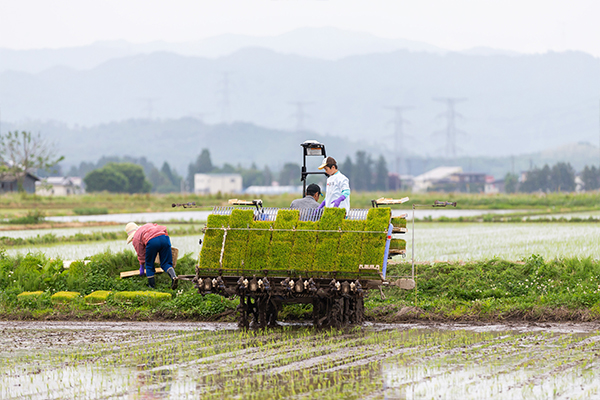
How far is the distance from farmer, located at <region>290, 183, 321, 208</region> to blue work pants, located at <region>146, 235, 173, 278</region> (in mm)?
2652

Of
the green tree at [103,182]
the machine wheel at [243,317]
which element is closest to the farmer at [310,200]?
the machine wheel at [243,317]

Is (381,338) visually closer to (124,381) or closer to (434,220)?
(124,381)

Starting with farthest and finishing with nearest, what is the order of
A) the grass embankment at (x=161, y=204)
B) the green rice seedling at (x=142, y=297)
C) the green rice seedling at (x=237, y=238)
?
the grass embankment at (x=161, y=204) < the green rice seedling at (x=142, y=297) < the green rice seedling at (x=237, y=238)

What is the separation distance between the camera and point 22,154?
8588cm

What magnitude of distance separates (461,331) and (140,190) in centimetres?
14575

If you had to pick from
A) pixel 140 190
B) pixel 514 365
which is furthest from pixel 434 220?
pixel 140 190

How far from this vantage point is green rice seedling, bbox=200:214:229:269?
11.1m

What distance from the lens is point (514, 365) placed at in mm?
8539

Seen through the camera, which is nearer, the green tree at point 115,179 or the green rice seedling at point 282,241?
the green rice seedling at point 282,241

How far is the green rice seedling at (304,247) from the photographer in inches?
427

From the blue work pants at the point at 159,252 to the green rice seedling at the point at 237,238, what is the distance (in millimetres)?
1975

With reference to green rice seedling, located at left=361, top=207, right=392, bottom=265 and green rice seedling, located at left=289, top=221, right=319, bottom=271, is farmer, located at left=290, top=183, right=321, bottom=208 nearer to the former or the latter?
green rice seedling, located at left=289, top=221, right=319, bottom=271

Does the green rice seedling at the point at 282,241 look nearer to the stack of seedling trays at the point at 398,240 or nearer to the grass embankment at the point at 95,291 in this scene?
the stack of seedling trays at the point at 398,240

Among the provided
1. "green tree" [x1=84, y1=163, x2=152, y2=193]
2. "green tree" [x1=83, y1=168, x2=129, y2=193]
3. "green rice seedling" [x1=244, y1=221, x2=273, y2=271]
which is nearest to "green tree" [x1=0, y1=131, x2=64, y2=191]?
"green tree" [x1=83, y1=168, x2=129, y2=193]
